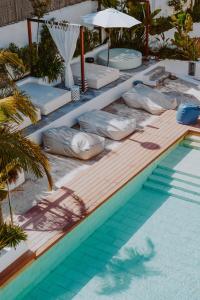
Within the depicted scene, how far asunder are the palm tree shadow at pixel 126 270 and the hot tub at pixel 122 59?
9548 millimetres

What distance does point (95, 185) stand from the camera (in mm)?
13570

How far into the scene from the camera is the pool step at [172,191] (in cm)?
1395

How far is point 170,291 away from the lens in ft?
35.8

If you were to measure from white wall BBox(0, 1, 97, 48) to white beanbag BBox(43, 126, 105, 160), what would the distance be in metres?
3.92

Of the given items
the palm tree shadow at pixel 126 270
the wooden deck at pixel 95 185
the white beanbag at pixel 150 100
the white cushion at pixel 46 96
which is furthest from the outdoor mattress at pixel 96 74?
the palm tree shadow at pixel 126 270

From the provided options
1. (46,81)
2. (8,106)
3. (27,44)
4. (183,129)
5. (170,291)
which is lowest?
(170,291)

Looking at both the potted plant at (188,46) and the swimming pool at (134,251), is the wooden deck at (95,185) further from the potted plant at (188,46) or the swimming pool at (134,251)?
the potted plant at (188,46)

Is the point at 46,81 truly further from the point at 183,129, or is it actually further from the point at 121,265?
the point at 121,265

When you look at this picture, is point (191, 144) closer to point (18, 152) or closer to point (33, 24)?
point (33, 24)

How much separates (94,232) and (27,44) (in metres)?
8.19

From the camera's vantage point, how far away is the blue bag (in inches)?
651

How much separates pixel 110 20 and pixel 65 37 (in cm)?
200

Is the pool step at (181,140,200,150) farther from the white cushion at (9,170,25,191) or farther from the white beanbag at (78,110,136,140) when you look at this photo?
the white cushion at (9,170,25,191)

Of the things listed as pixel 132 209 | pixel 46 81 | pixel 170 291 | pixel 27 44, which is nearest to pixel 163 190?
pixel 132 209
